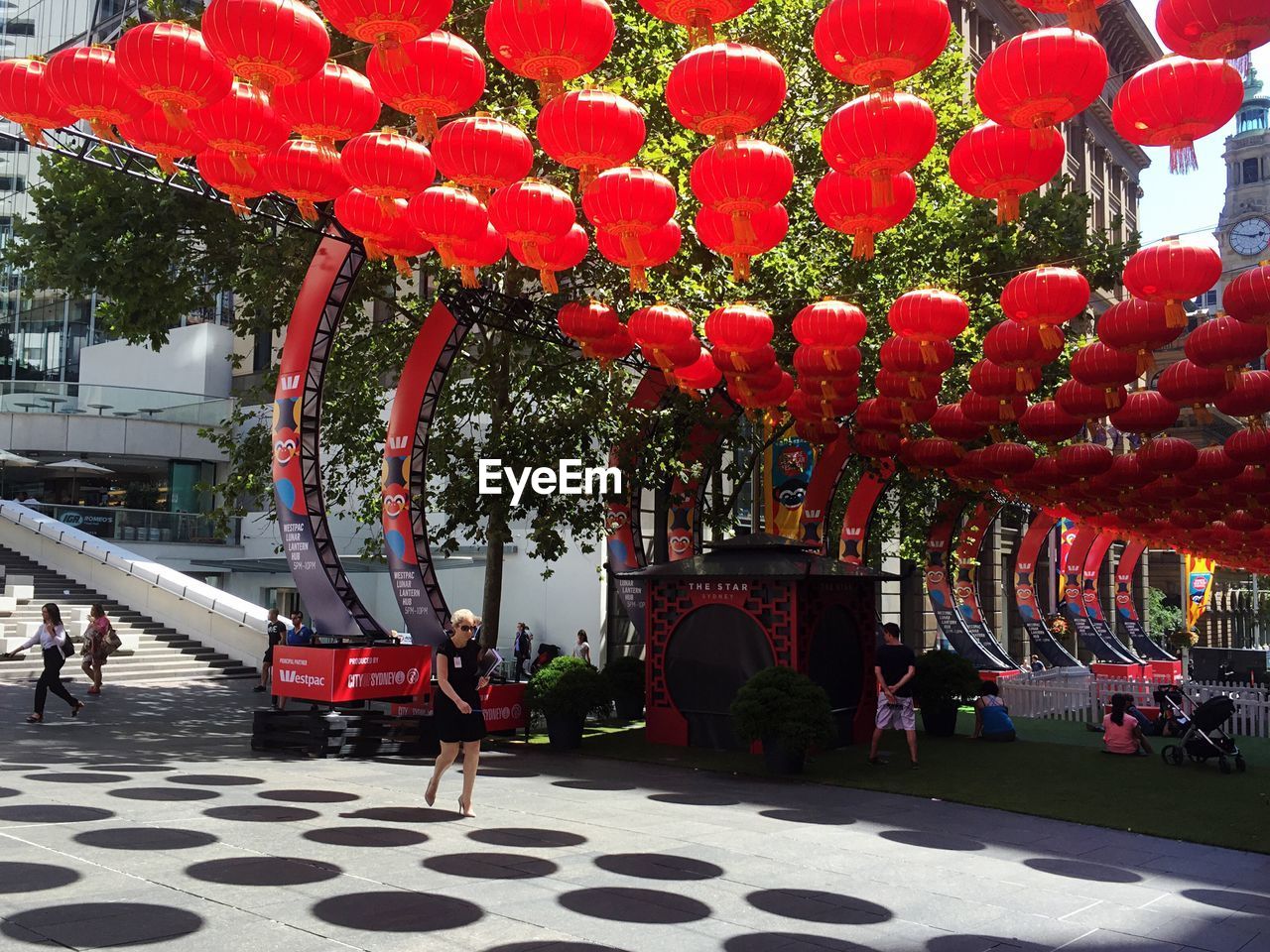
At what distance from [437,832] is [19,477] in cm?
4215

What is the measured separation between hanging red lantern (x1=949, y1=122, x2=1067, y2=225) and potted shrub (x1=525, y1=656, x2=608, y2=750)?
947cm

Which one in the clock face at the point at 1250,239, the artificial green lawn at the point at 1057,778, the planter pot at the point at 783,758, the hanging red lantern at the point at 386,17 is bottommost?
the artificial green lawn at the point at 1057,778

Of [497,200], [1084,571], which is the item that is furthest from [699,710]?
[1084,571]

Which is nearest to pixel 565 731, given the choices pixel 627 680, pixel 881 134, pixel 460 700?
pixel 627 680

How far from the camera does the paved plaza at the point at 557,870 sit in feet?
19.9

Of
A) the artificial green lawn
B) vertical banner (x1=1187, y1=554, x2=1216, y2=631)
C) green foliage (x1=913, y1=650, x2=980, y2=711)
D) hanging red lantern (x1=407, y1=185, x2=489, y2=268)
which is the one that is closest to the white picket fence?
the artificial green lawn

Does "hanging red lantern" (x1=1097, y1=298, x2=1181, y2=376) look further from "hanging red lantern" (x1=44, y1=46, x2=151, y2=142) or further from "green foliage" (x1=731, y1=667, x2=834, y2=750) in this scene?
"hanging red lantern" (x1=44, y1=46, x2=151, y2=142)

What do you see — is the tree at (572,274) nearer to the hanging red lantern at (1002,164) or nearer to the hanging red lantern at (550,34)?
the hanging red lantern at (1002,164)

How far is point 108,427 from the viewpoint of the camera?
136ft

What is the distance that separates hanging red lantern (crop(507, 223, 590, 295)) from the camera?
33.2ft

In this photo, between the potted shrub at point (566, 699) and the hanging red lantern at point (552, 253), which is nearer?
the hanging red lantern at point (552, 253)

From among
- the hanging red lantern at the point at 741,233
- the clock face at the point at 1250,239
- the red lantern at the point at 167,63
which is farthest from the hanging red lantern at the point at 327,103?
the clock face at the point at 1250,239

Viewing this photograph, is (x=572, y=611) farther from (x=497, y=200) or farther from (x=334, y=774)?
(x=497, y=200)

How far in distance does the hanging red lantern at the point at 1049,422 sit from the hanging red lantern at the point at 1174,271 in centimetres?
625
